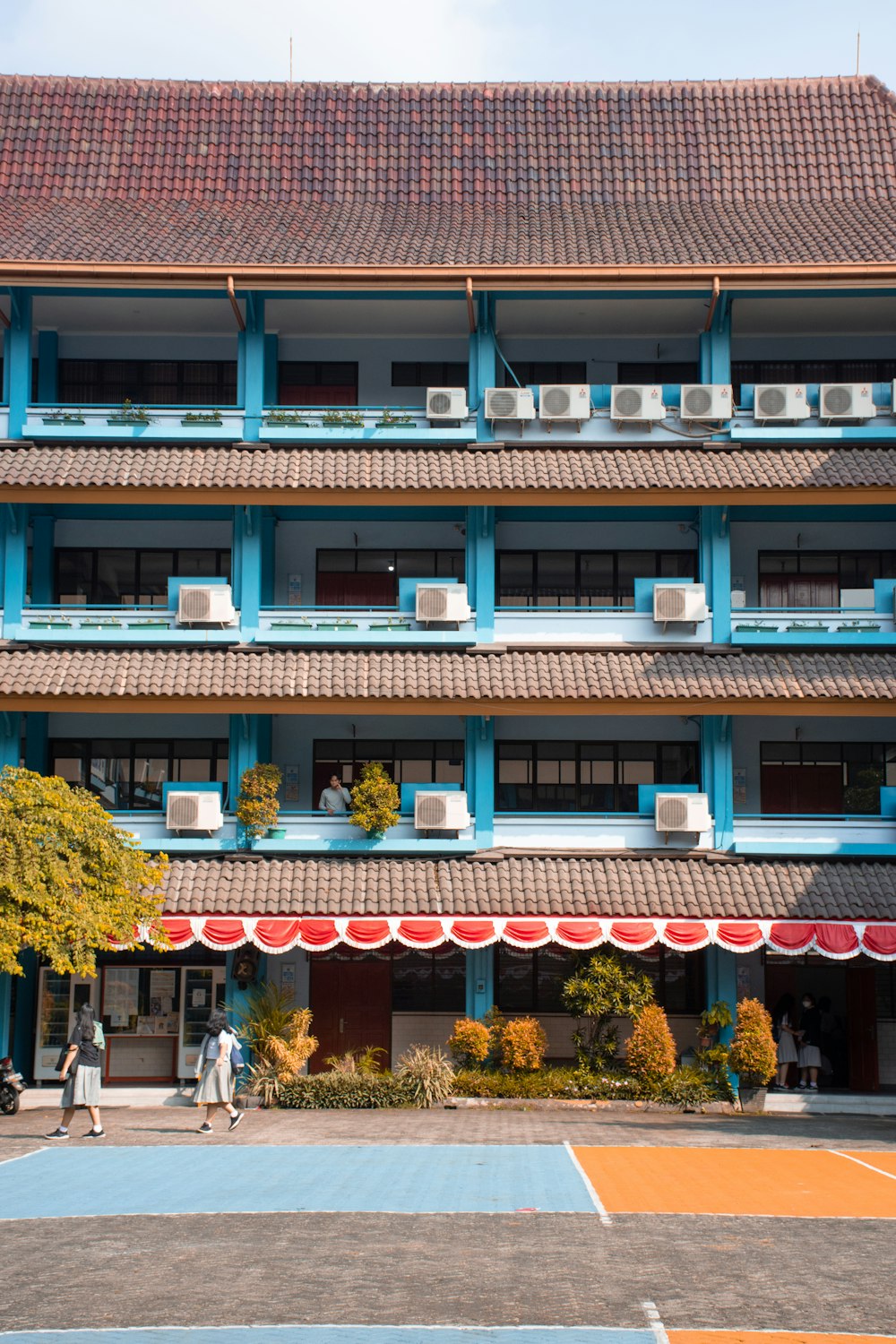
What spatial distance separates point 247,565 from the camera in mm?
28578

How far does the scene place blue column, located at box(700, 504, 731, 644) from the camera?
2817 centimetres

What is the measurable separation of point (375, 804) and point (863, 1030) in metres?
10.3

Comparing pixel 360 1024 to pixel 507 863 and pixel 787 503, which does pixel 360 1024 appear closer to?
pixel 507 863

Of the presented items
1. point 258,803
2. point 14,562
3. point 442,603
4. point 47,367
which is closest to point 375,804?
point 258,803

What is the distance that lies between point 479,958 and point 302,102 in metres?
20.4

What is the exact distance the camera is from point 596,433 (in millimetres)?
29109

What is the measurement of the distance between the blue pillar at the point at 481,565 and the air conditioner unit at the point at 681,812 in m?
4.63

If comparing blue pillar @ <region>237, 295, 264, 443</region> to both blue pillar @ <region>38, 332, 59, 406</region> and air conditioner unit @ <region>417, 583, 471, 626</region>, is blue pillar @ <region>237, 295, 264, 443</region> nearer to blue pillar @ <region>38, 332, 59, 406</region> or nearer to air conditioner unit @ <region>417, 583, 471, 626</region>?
blue pillar @ <region>38, 332, 59, 406</region>

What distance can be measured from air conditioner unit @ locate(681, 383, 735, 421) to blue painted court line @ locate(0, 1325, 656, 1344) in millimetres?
20579

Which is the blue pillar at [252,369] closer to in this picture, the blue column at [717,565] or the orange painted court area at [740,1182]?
the blue column at [717,565]

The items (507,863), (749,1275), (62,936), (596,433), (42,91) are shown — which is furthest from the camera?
(42,91)

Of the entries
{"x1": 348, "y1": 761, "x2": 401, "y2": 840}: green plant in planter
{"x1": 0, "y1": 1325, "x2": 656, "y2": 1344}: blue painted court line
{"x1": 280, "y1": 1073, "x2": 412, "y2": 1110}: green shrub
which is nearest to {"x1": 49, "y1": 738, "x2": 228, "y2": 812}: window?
{"x1": 348, "y1": 761, "x2": 401, "y2": 840}: green plant in planter

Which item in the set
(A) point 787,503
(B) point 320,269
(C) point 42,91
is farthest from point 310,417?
(C) point 42,91

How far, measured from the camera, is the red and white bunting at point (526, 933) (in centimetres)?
2527
